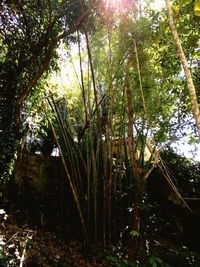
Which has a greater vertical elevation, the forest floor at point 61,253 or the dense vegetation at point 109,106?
the dense vegetation at point 109,106

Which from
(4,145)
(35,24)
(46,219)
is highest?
(35,24)

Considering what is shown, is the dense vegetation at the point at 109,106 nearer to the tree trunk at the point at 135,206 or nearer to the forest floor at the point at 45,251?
the tree trunk at the point at 135,206

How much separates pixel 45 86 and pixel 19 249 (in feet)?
13.1

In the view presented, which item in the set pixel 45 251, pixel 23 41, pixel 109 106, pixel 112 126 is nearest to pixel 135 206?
pixel 112 126

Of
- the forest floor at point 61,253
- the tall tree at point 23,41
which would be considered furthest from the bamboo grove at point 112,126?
the tall tree at point 23,41

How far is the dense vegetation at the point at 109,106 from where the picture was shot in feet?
15.4

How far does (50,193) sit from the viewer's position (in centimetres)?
629

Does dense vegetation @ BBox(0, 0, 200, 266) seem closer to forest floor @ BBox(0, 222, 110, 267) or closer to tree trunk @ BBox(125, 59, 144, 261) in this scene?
tree trunk @ BBox(125, 59, 144, 261)

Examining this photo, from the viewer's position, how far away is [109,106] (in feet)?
16.6

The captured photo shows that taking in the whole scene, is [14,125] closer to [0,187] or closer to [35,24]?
[0,187]

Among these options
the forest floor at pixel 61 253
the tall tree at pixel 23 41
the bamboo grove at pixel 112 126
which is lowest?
the forest floor at pixel 61 253

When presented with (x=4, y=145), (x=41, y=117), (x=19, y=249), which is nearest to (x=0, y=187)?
(x=4, y=145)

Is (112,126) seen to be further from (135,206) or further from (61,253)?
(61,253)

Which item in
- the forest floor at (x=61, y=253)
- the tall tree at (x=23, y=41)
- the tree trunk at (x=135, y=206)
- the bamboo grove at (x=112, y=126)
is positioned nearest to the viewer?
the forest floor at (x=61, y=253)
